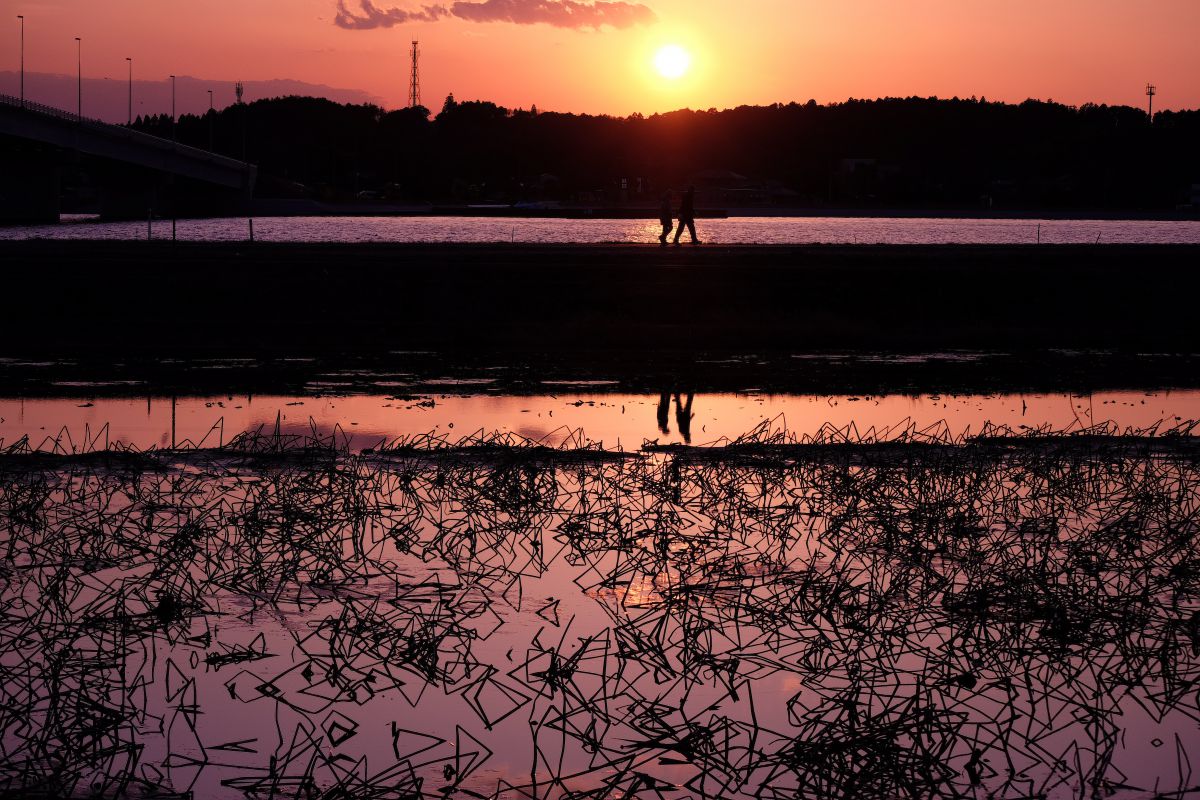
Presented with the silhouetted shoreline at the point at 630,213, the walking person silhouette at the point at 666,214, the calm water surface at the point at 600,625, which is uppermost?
the silhouetted shoreline at the point at 630,213

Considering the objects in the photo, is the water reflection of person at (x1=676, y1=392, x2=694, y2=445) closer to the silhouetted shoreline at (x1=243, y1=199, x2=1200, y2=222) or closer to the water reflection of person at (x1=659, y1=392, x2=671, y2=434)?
the water reflection of person at (x1=659, y1=392, x2=671, y2=434)

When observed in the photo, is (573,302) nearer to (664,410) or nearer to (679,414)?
(664,410)

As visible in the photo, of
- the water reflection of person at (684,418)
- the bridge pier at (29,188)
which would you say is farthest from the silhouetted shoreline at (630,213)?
the water reflection of person at (684,418)

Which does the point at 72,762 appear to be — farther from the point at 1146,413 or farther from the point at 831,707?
the point at 1146,413

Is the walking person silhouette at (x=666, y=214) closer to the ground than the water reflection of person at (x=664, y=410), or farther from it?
farther from it

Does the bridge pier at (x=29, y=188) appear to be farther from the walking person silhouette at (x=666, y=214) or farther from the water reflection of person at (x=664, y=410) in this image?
the water reflection of person at (x=664, y=410)

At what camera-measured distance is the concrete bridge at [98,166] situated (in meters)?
105

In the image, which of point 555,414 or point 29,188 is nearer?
point 555,414

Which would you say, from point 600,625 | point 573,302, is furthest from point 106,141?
point 600,625

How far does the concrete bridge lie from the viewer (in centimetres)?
10525

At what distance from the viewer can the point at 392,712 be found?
8.00 m

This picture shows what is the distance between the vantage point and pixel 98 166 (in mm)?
129125

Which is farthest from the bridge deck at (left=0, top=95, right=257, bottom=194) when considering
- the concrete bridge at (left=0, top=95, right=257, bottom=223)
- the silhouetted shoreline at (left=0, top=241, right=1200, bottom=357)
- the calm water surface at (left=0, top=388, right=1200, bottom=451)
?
the calm water surface at (left=0, top=388, right=1200, bottom=451)

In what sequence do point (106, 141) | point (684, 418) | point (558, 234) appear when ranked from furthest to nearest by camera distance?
point (106, 141), point (558, 234), point (684, 418)
